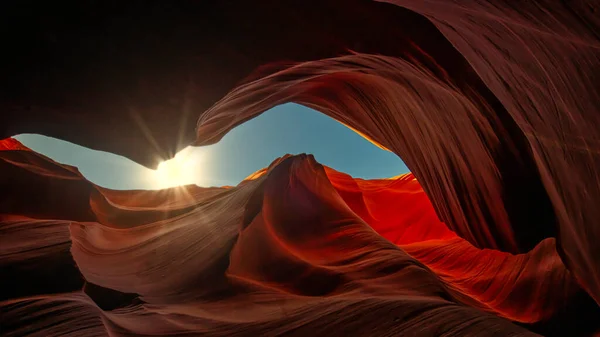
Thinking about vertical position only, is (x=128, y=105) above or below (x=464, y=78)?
above

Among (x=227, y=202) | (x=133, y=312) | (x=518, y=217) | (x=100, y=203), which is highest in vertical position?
(x=100, y=203)

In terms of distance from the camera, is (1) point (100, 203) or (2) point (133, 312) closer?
(2) point (133, 312)

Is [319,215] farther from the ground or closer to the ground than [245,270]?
farther from the ground

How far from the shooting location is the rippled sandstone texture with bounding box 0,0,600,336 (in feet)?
9.93

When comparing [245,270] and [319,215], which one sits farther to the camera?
[319,215]

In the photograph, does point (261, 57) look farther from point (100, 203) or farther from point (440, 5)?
point (100, 203)

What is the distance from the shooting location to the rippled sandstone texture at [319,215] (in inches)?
119

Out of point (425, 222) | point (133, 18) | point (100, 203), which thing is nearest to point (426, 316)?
point (133, 18)

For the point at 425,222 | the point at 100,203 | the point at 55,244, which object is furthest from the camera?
the point at 425,222

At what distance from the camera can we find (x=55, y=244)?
3623mm

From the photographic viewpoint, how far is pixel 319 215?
282 inches

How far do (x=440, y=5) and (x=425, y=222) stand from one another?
7.74m

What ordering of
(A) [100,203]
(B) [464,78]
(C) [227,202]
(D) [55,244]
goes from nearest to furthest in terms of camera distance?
1. (D) [55,244]
2. (B) [464,78]
3. (A) [100,203]
4. (C) [227,202]

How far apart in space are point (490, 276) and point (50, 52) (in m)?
6.83
